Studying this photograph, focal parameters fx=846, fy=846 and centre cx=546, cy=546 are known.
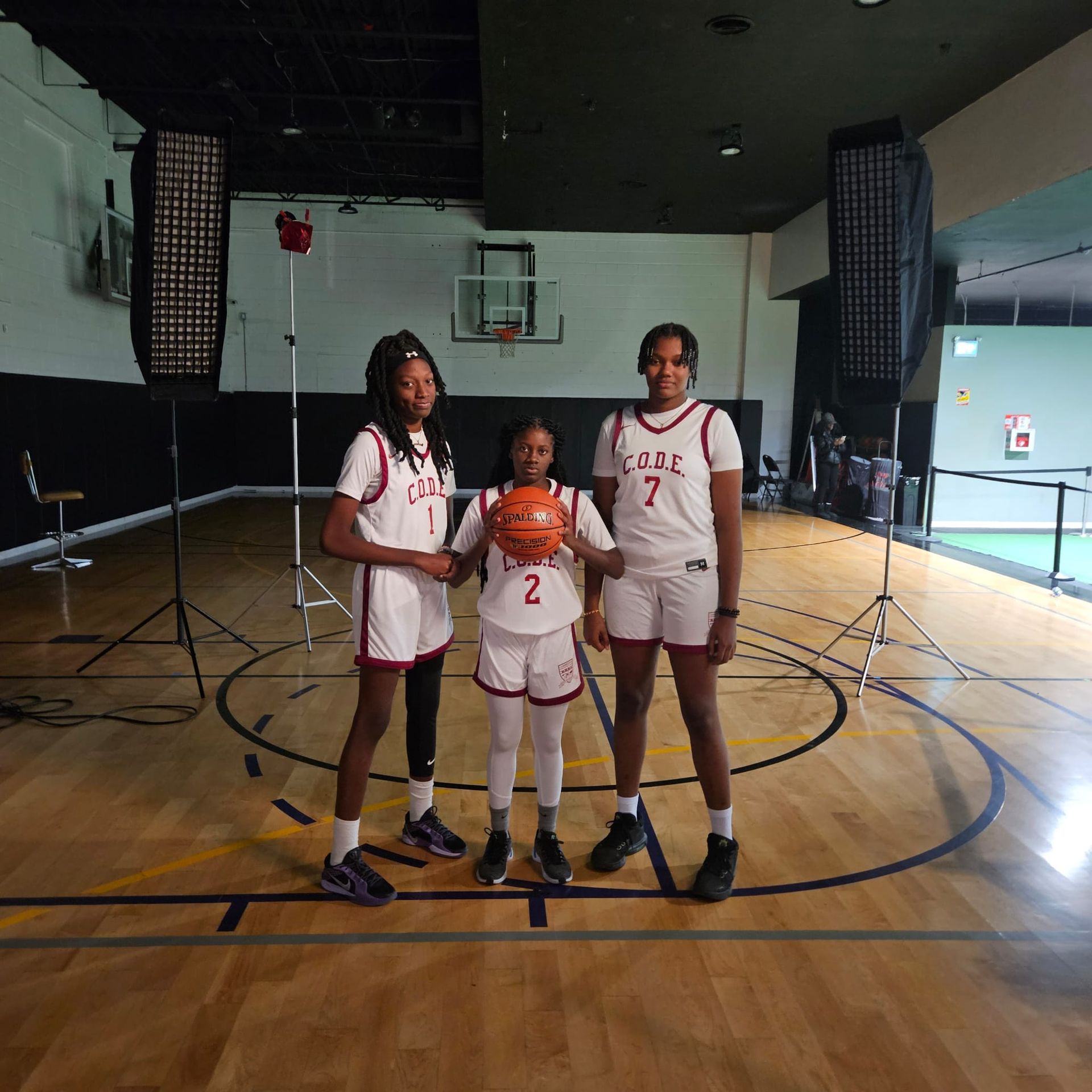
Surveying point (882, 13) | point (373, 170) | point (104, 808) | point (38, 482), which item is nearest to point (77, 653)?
point (104, 808)

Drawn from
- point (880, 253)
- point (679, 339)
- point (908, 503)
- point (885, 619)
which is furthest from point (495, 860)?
point (908, 503)

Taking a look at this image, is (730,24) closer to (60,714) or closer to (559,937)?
(60,714)

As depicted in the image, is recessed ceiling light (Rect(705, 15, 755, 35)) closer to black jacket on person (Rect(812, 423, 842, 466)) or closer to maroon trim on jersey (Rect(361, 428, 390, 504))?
maroon trim on jersey (Rect(361, 428, 390, 504))

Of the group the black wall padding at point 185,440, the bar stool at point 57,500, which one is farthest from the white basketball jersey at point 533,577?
the black wall padding at point 185,440

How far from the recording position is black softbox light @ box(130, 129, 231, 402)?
11.3ft

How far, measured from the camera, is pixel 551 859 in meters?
2.37

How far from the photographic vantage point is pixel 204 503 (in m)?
11.7

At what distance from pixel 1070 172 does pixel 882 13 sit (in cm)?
197

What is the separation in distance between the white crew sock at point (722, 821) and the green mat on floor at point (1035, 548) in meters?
6.40

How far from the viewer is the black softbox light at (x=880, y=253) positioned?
3711 mm

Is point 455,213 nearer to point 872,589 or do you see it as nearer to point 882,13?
point 882,13

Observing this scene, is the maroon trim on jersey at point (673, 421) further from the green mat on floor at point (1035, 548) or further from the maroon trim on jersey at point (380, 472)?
the green mat on floor at point (1035, 548)

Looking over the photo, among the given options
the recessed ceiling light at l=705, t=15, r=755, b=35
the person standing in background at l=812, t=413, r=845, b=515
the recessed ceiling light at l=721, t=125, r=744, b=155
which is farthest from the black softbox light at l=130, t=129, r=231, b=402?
the person standing in background at l=812, t=413, r=845, b=515

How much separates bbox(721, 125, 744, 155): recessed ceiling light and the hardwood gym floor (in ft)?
19.2
